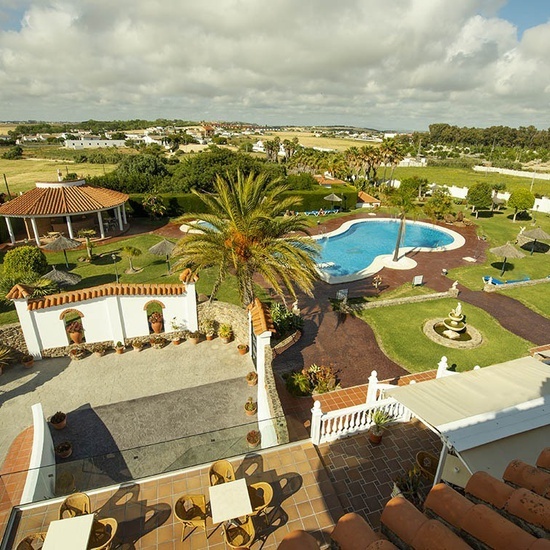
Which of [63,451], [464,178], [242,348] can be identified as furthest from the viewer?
[464,178]

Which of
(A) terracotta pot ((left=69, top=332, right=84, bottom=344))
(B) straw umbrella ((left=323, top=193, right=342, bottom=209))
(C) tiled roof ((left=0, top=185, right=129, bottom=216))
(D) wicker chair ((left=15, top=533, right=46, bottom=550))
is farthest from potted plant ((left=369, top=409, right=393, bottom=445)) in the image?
(B) straw umbrella ((left=323, top=193, right=342, bottom=209))

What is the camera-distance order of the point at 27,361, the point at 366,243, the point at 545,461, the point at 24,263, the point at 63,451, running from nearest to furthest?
the point at 545,461
the point at 63,451
the point at 27,361
the point at 24,263
the point at 366,243

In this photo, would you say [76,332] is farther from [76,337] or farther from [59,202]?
[59,202]

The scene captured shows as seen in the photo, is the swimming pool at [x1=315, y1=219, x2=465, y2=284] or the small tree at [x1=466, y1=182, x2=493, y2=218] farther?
the small tree at [x1=466, y1=182, x2=493, y2=218]

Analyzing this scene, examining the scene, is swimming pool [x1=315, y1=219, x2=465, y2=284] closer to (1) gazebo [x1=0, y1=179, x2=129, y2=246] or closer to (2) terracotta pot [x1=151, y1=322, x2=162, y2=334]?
(2) terracotta pot [x1=151, y1=322, x2=162, y2=334]

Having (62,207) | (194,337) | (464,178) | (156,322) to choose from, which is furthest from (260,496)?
(464,178)

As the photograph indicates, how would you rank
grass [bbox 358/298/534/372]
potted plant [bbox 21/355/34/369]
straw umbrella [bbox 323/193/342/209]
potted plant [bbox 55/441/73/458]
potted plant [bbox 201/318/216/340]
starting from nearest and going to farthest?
potted plant [bbox 55/441/73/458], potted plant [bbox 21/355/34/369], grass [bbox 358/298/534/372], potted plant [bbox 201/318/216/340], straw umbrella [bbox 323/193/342/209]

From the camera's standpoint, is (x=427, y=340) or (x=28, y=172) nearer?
(x=427, y=340)

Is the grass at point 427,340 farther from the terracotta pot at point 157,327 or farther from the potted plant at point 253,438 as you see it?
the terracotta pot at point 157,327
